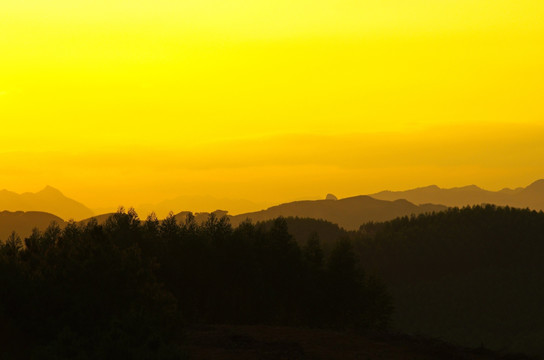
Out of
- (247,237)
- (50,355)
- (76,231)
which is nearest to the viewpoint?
(50,355)

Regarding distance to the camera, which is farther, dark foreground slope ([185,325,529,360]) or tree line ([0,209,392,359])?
tree line ([0,209,392,359])

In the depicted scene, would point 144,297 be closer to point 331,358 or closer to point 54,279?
point 54,279

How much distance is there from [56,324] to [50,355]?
8184 millimetres

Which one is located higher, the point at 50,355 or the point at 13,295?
the point at 13,295

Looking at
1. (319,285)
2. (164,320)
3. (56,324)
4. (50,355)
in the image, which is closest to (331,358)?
(164,320)

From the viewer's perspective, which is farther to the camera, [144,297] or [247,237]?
[247,237]

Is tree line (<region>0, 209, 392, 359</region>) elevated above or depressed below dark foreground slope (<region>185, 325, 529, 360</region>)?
above

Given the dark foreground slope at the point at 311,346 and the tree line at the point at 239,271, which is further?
the tree line at the point at 239,271

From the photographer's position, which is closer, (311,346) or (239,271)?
(311,346)

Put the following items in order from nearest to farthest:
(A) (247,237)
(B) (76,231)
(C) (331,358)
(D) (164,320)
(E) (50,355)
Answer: (E) (50,355)
(D) (164,320)
(C) (331,358)
(B) (76,231)
(A) (247,237)

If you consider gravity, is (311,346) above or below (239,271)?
below

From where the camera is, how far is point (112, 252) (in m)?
46.0

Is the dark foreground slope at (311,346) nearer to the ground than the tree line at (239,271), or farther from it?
nearer to the ground

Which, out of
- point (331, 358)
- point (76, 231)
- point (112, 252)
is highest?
point (76, 231)
